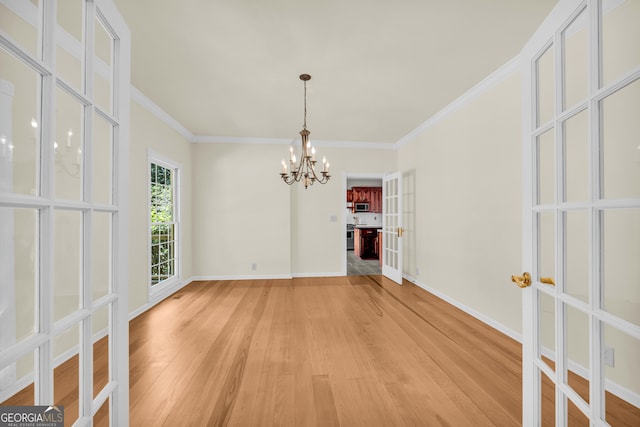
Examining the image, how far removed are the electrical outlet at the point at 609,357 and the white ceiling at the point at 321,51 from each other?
6.93 ft

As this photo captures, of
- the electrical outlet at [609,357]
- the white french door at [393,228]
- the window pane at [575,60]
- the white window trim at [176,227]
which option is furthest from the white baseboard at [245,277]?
the window pane at [575,60]

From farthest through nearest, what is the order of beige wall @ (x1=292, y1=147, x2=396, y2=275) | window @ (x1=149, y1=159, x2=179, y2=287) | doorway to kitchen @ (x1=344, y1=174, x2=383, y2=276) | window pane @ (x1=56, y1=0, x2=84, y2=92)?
1. doorway to kitchen @ (x1=344, y1=174, x2=383, y2=276)
2. beige wall @ (x1=292, y1=147, x2=396, y2=275)
3. window @ (x1=149, y1=159, x2=179, y2=287)
4. window pane @ (x1=56, y1=0, x2=84, y2=92)

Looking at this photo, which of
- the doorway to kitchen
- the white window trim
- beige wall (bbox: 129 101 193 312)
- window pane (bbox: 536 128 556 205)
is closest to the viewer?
window pane (bbox: 536 128 556 205)

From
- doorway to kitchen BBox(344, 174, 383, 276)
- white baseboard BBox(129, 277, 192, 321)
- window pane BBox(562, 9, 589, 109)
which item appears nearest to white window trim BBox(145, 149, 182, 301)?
white baseboard BBox(129, 277, 192, 321)

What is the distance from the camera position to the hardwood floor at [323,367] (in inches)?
63.0

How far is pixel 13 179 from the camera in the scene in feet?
2.33

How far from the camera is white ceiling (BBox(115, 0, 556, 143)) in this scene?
1890mm

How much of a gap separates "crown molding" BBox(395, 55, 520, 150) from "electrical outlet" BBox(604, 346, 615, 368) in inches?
101

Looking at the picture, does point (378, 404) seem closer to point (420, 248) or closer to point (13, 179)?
point (13, 179)

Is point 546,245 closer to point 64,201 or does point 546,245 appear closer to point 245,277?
point 64,201

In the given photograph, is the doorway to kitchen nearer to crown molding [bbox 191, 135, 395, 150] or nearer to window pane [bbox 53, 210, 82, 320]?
crown molding [bbox 191, 135, 395, 150]

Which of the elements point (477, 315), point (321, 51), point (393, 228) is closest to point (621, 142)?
point (321, 51)

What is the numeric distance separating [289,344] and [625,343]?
2171mm

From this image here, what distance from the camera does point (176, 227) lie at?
436cm
